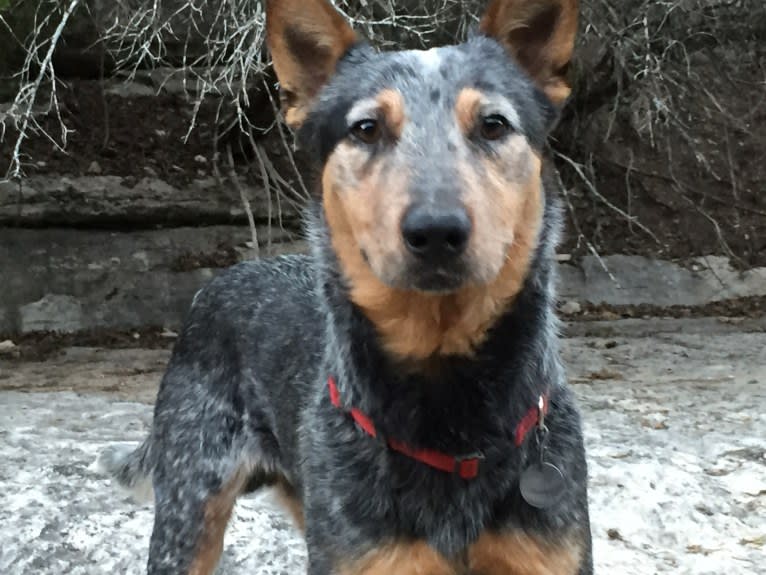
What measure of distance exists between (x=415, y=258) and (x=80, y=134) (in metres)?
6.80

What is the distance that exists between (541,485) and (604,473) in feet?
6.78

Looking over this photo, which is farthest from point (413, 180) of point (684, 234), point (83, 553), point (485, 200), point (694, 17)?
point (684, 234)

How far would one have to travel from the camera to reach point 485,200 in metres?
2.41

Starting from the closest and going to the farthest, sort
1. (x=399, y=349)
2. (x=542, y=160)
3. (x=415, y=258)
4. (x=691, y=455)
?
(x=415, y=258)
(x=399, y=349)
(x=542, y=160)
(x=691, y=455)

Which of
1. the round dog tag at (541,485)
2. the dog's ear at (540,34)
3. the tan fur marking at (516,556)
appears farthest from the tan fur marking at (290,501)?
the dog's ear at (540,34)

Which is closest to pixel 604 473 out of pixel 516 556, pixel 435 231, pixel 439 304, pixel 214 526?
pixel 214 526

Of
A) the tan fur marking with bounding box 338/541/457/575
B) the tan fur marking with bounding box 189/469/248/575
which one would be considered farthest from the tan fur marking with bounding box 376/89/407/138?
the tan fur marking with bounding box 189/469/248/575

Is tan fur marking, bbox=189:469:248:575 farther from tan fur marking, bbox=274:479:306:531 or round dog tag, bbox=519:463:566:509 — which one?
round dog tag, bbox=519:463:566:509

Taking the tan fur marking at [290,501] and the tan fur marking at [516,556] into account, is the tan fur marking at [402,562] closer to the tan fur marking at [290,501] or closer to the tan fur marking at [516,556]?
the tan fur marking at [516,556]

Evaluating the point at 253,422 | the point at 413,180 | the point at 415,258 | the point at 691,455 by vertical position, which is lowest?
the point at 691,455

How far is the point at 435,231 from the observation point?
2.27 meters

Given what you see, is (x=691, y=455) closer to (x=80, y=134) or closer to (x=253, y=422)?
(x=253, y=422)

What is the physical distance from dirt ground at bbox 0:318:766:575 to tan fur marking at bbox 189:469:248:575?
393 millimetres

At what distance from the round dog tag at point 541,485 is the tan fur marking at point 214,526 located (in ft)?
4.26
